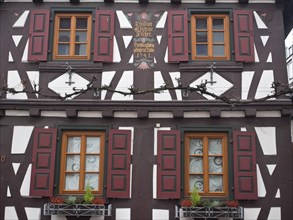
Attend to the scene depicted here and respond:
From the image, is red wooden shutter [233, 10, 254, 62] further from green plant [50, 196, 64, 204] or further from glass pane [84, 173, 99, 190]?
green plant [50, 196, 64, 204]

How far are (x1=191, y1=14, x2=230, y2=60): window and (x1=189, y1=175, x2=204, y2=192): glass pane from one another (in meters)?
2.74

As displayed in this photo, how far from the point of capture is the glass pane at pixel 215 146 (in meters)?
11.2

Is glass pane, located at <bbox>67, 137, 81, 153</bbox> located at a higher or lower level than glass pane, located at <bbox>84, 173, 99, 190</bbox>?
higher

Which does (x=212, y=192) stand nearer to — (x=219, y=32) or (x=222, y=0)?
Answer: (x=219, y=32)

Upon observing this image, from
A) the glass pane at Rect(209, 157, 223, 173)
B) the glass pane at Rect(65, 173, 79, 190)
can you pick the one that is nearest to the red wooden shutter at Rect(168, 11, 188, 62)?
the glass pane at Rect(209, 157, 223, 173)

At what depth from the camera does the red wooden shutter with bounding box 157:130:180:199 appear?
10820 millimetres

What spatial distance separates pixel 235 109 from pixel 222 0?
273cm

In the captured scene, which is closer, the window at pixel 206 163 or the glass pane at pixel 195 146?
the window at pixel 206 163

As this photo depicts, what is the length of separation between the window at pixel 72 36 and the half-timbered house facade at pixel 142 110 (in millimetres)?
26

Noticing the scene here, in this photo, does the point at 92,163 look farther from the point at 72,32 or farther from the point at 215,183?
the point at 72,32

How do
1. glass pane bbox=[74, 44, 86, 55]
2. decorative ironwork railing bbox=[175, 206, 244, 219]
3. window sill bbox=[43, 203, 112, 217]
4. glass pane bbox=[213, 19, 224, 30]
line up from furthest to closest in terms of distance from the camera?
glass pane bbox=[213, 19, 224, 30] → glass pane bbox=[74, 44, 86, 55] → window sill bbox=[43, 203, 112, 217] → decorative ironwork railing bbox=[175, 206, 244, 219]

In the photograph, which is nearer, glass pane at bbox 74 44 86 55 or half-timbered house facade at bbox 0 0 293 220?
half-timbered house facade at bbox 0 0 293 220

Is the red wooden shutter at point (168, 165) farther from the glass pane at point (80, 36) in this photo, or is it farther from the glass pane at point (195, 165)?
the glass pane at point (80, 36)

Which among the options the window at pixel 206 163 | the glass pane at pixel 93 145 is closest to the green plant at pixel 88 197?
the glass pane at pixel 93 145
